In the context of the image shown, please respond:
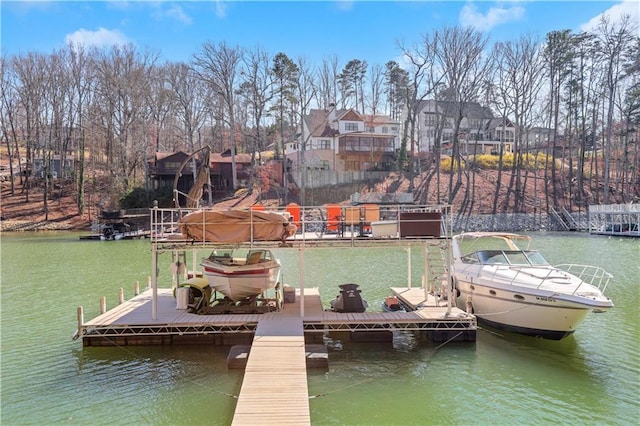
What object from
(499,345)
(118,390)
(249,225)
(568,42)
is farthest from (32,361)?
(568,42)

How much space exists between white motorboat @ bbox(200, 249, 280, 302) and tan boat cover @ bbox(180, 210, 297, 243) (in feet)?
4.98

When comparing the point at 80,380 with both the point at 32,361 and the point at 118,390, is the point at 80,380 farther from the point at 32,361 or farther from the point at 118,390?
the point at 32,361

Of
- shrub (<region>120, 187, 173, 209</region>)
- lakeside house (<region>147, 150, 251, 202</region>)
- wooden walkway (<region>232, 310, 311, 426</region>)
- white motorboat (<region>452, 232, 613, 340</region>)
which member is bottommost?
wooden walkway (<region>232, 310, 311, 426</region>)

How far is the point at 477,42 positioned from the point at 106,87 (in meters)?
44.9

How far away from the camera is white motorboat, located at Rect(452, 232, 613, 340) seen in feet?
37.6

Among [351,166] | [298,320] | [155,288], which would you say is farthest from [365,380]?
[351,166]

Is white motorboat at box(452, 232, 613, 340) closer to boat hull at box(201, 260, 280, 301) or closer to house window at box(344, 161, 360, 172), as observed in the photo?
boat hull at box(201, 260, 280, 301)

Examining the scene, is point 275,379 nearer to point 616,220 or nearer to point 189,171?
point 616,220

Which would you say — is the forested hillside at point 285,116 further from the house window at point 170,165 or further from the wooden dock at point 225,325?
the wooden dock at point 225,325

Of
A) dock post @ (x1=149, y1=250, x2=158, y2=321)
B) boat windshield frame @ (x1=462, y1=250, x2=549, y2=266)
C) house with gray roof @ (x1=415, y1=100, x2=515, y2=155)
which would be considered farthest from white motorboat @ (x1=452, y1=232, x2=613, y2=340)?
house with gray roof @ (x1=415, y1=100, x2=515, y2=155)

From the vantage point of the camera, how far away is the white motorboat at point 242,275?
42.6 ft

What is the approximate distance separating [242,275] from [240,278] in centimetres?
11

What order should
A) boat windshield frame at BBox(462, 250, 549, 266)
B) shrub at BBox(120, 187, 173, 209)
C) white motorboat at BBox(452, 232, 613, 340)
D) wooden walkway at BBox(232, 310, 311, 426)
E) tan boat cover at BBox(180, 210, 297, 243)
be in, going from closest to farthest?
wooden walkway at BBox(232, 310, 311, 426)
white motorboat at BBox(452, 232, 613, 340)
tan boat cover at BBox(180, 210, 297, 243)
boat windshield frame at BBox(462, 250, 549, 266)
shrub at BBox(120, 187, 173, 209)

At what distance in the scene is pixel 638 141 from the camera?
5716 centimetres
